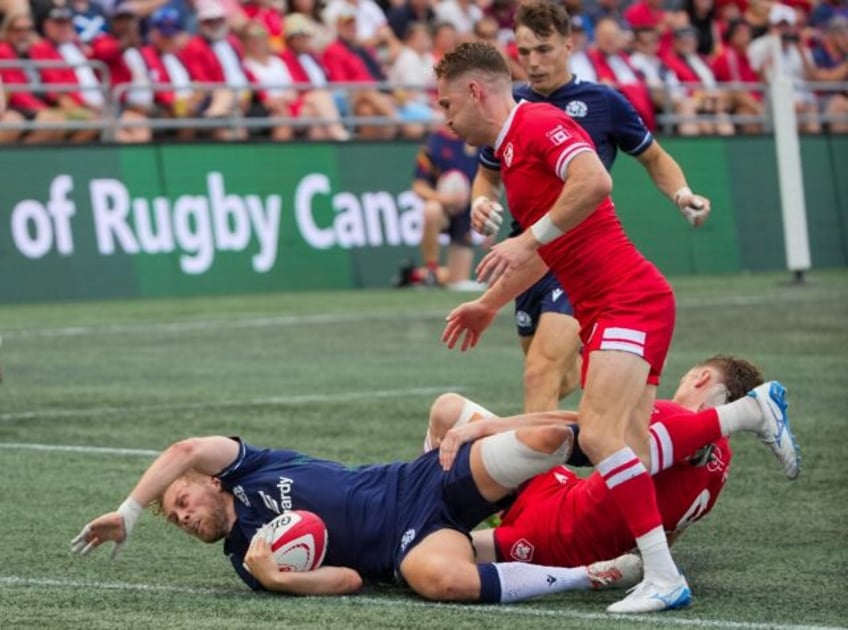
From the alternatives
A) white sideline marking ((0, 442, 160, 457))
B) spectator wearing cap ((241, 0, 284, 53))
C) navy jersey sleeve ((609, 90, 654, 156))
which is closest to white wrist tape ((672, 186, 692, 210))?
navy jersey sleeve ((609, 90, 654, 156))

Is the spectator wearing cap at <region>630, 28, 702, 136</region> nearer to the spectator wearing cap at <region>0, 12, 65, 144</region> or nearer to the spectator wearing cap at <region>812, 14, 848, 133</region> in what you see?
the spectator wearing cap at <region>812, 14, 848, 133</region>

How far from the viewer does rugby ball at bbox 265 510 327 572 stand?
7.30 m

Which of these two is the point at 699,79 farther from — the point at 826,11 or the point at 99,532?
the point at 99,532

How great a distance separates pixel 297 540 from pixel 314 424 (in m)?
5.03

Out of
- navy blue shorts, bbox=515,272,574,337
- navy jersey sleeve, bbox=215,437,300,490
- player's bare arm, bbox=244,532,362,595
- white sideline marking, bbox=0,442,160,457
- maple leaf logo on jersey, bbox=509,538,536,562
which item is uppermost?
navy blue shorts, bbox=515,272,574,337

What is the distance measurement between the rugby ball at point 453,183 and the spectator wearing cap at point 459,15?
12.6ft

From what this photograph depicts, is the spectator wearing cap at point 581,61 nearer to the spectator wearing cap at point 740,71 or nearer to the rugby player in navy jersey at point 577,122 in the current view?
the spectator wearing cap at point 740,71

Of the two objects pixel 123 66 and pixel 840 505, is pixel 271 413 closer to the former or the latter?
pixel 840 505

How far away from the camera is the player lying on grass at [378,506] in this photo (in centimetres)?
726

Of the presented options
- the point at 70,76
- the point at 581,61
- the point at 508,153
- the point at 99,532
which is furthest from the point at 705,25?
the point at 99,532

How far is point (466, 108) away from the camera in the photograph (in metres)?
7.80

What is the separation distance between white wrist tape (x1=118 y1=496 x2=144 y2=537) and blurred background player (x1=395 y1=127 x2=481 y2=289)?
15710 millimetres

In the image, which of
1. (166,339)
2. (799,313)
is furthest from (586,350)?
(799,313)

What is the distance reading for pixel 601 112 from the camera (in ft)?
33.2
